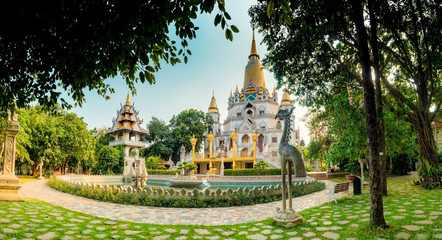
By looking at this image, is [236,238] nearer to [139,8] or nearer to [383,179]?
[139,8]

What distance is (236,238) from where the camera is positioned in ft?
19.2

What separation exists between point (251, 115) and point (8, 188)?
4816cm

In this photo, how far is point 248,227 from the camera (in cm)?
683

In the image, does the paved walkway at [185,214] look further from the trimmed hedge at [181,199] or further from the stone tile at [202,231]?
the stone tile at [202,231]

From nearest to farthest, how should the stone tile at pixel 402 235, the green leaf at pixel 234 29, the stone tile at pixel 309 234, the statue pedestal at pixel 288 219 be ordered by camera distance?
the green leaf at pixel 234 29 → the stone tile at pixel 402 235 → the stone tile at pixel 309 234 → the statue pedestal at pixel 288 219

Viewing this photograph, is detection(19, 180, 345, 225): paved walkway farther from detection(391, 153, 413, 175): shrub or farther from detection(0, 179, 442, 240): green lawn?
detection(391, 153, 413, 175): shrub

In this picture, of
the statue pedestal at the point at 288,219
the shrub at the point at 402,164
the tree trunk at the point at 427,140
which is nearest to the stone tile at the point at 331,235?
the statue pedestal at the point at 288,219

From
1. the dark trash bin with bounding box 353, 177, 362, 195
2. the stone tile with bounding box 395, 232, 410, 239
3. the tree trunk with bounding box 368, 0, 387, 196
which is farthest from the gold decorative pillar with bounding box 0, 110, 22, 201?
the dark trash bin with bounding box 353, 177, 362, 195

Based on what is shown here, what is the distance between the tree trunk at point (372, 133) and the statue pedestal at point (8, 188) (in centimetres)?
1179

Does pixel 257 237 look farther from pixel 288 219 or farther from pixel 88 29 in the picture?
pixel 88 29

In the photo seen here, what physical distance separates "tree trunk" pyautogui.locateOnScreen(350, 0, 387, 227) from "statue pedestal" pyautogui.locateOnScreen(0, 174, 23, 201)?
1179cm

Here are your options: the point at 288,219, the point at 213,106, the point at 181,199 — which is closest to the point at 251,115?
the point at 213,106

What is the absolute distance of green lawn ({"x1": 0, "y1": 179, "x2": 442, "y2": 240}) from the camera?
550cm

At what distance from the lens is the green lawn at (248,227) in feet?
18.1
